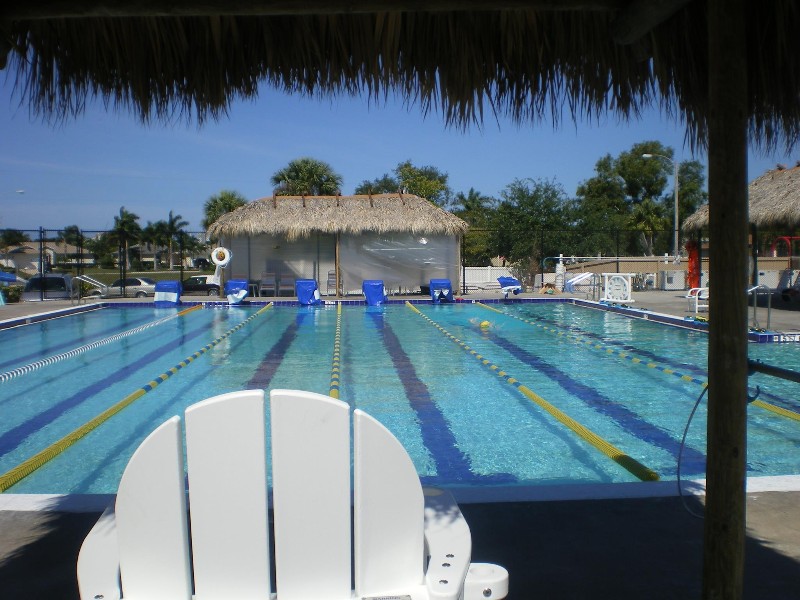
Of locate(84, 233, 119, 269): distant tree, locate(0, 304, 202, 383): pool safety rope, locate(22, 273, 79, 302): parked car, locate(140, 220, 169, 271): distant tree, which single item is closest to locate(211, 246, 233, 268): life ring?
locate(22, 273, 79, 302): parked car

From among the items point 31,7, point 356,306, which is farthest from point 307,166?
point 31,7

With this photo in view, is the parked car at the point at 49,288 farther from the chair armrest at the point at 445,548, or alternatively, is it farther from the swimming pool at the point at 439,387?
the chair armrest at the point at 445,548

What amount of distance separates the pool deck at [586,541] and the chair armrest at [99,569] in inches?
27.4

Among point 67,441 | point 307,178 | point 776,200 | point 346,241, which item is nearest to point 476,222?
point 307,178

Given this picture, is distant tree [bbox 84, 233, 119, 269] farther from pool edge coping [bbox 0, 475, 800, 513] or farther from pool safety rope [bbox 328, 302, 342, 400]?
pool edge coping [bbox 0, 475, 800, 513]

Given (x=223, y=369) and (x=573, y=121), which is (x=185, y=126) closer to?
(x=573, y=121)

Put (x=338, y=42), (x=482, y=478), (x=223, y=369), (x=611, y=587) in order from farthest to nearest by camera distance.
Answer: (x=223, y=369) → (x=482, y=478) → (x=338, y=42) → (x=611, y=587)

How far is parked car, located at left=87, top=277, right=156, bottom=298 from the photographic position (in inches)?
909

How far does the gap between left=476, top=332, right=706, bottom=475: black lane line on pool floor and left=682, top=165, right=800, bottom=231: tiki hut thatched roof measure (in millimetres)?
7929

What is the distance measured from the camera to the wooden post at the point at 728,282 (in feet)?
7.03

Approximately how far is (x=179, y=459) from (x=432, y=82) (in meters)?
2.21

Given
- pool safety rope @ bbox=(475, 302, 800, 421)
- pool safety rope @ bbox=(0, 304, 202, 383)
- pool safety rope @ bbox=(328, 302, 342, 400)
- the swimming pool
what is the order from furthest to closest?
pool safety rope @ bbox=(0, 304, 202, 383) → pool safety rope @ bbox=(328, 302, 342, 400) → pool safety rope @ bbox=(475, 302, 800, 421) → the swimming pool

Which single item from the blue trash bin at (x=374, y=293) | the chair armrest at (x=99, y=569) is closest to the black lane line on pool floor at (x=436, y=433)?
the chair armrest at (x=99, y=569)

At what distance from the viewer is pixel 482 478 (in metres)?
5.61
